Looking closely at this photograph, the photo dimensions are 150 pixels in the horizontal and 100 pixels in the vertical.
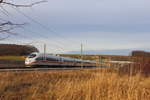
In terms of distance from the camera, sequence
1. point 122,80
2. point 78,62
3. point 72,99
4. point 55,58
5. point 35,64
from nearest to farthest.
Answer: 1. point 72,99
2. point 122,80
3. point 35,64
4. point 55,58
5. point 78,62

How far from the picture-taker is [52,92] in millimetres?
8359

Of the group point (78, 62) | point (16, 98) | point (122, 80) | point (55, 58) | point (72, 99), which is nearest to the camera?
point (72, 99)

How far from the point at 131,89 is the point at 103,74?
191 centimetres

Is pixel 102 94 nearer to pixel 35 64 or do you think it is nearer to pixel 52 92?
pixel 52 92

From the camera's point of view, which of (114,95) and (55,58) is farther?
(55,58)

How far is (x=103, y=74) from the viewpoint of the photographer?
31.4ft

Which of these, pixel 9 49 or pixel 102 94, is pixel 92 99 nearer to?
pixel 102 94

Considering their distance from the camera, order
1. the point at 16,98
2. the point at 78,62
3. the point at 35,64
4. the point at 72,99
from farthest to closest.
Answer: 1. the point at 78,62
2. the point at 35,64
3. the point at 16,98
4. the point at 72,99

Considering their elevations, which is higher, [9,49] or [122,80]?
[9,49]

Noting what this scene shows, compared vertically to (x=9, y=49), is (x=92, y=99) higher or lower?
lower

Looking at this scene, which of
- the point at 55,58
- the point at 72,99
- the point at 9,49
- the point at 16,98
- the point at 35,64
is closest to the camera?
the point at 9,49

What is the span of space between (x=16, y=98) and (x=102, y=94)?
240 centimetres

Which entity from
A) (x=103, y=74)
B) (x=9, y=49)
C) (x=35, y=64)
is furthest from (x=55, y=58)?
(x=9, y=49)

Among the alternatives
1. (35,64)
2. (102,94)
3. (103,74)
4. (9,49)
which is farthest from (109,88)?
(35,64)
